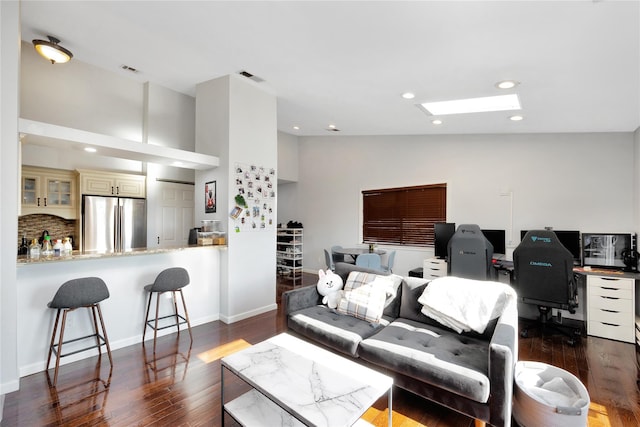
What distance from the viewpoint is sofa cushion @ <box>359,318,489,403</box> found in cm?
179

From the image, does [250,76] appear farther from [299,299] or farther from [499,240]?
[499,240]

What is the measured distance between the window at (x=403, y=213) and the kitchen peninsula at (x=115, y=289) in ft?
11.3

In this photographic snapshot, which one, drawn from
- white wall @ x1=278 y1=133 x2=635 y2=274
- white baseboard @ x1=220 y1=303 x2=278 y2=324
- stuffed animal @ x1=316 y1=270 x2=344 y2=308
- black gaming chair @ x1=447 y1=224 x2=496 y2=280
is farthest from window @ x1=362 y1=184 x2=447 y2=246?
stuffed animal @ x1=316 y1=270 x2=344 y2=308

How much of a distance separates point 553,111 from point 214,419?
14.5 ft

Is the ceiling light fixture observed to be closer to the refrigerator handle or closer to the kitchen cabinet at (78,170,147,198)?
the kitchen cabinet at (78,170,147,198)

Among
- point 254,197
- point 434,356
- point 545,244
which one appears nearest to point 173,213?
point 254,197

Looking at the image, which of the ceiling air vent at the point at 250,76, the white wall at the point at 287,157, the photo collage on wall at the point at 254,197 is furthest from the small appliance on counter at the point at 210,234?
the white wall at the point at 287,157

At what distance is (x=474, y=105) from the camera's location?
3.51 metres

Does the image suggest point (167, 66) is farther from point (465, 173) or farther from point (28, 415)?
point (465, 173)

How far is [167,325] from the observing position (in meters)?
3.50

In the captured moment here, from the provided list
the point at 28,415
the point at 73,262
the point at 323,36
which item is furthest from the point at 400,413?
the point at 73,262

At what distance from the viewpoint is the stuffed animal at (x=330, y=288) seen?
3.05 meters

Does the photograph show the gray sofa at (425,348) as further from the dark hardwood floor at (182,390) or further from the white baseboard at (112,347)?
the white baseboard at (112,347)

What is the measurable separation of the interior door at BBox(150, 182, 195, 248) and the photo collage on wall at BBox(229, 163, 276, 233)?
181 centimetres
